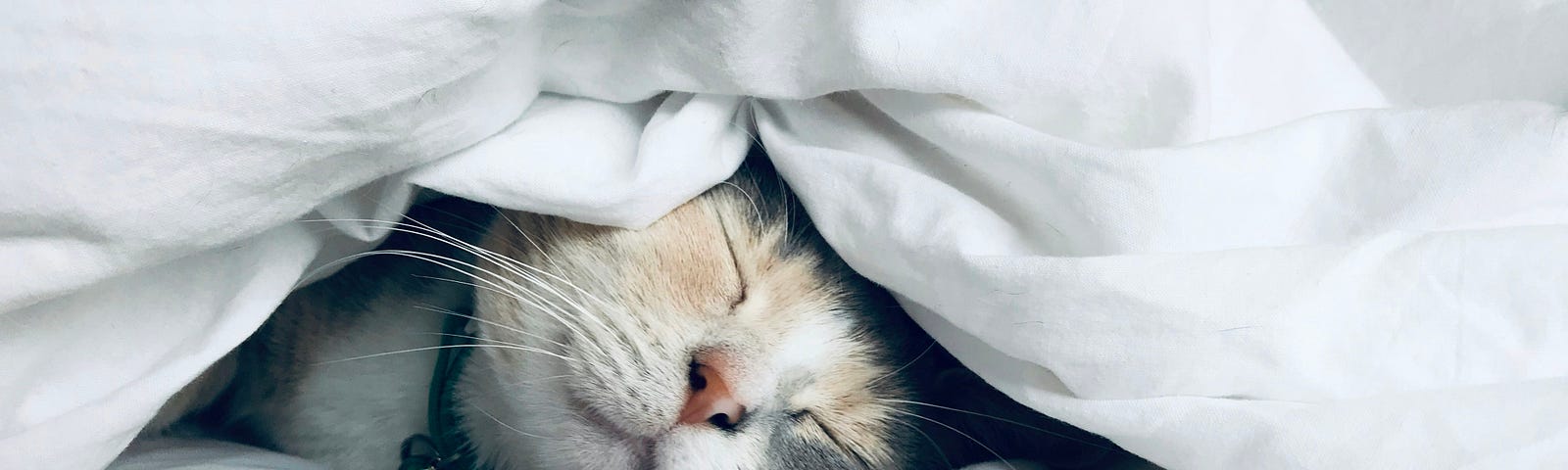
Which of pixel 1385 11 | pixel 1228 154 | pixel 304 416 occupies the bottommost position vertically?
pixel 304 416

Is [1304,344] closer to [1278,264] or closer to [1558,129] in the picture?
[1278,264]

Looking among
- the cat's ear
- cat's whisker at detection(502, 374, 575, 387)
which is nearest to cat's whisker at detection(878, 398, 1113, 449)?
the cat's ear

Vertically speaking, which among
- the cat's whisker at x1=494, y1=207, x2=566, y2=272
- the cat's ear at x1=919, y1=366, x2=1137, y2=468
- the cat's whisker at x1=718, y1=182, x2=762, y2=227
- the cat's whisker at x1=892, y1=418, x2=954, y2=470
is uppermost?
the cat's whisker at x1=718, y1=182, x2=762, y2=227

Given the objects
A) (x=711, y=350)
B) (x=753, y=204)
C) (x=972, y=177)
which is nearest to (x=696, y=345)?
(x=711, y=350)

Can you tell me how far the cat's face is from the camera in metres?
0.73

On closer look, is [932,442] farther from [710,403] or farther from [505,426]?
[505,426]

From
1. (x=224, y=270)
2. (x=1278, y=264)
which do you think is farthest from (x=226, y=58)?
(x=1278, y=264)

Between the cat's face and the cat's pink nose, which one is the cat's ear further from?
the cat's pink nose

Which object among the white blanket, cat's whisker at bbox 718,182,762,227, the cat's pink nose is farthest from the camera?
cat's whisker at bbox 718,182,762,227

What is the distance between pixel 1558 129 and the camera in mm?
610

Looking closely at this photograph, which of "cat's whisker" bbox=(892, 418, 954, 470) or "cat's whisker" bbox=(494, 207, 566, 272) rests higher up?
"cat's whisker" bbox=(494, 207, 566, 272)

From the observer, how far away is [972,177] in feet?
2.25

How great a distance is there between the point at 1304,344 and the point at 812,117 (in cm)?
37

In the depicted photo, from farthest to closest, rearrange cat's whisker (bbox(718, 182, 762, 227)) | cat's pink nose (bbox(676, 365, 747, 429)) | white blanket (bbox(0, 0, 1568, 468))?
cat's whisker (bbox(718, 182, 762, 227)) → cat's pink nose (bbox(676, 365, 747, 429)) → white blanket (bbox(0, 0, 1568, 468))
